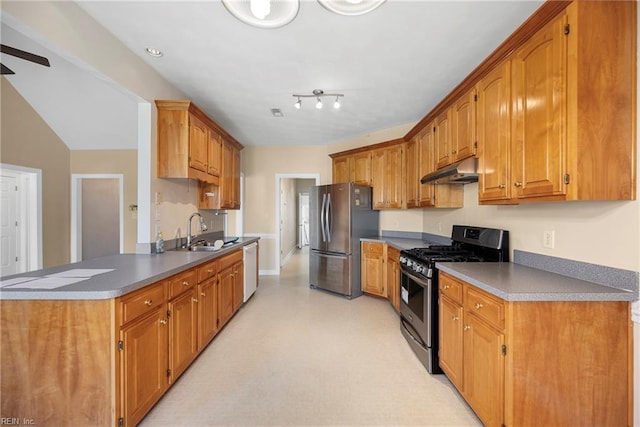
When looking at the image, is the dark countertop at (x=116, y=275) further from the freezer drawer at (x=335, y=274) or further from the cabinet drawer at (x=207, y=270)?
the freezer drawer at (x=335, y=274)

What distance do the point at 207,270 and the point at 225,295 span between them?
0.59 meters

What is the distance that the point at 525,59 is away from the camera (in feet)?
5.40

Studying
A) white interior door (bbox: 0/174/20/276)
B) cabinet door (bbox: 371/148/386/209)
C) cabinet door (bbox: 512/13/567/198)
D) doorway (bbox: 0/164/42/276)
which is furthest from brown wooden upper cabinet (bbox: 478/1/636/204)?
white interior door (bbox: 0/174/20/276)

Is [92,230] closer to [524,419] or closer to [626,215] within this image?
[524,419]

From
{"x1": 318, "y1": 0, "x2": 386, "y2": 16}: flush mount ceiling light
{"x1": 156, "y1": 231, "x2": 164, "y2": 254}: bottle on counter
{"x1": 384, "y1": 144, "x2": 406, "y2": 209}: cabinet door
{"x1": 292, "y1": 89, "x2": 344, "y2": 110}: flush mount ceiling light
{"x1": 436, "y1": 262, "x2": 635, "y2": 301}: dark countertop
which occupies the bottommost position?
{"x1": 436, "y1": 262, "x2": 635, "y2": 301}: dark countertop

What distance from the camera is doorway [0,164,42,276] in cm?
376

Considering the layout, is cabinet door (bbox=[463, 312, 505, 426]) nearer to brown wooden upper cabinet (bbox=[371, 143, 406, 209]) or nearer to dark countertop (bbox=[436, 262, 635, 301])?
dark countertop (bbox=[436, 262, 635, 301])

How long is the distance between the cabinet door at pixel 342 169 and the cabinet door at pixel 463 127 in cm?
222

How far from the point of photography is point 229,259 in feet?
10.1

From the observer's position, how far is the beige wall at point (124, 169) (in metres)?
4.70

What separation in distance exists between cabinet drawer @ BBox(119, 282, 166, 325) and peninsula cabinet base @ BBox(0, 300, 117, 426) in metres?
0.07

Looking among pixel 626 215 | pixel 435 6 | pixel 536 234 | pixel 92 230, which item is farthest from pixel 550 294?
pixel 92 230

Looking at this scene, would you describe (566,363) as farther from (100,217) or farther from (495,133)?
(100,217)

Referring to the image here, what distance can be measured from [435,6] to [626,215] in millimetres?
1684
